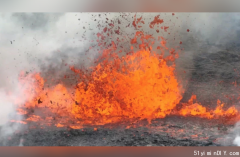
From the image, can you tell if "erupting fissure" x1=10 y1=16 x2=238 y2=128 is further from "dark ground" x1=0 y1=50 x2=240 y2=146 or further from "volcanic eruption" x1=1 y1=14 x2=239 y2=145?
"dark ground" x1=0 y1=50 x2=240 y2=146

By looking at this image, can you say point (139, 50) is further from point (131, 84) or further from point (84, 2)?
point (84, 2)

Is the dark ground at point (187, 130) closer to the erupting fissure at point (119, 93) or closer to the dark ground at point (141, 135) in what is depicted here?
the dark ground at point (141, 135)

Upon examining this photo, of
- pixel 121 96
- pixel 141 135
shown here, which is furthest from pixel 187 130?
pixel 121 96

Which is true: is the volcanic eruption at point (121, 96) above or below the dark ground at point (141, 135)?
above

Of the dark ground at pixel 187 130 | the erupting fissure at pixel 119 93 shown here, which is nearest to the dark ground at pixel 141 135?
the dark ground at pixel 187 130

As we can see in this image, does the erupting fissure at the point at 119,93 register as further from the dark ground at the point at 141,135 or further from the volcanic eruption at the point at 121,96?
the dark ground at the point at 141,135

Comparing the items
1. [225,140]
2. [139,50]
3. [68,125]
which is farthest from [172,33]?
[68,125]

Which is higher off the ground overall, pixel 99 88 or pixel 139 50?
pixel 139 50

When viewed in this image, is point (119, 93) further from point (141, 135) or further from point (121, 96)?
point (141, 135)
